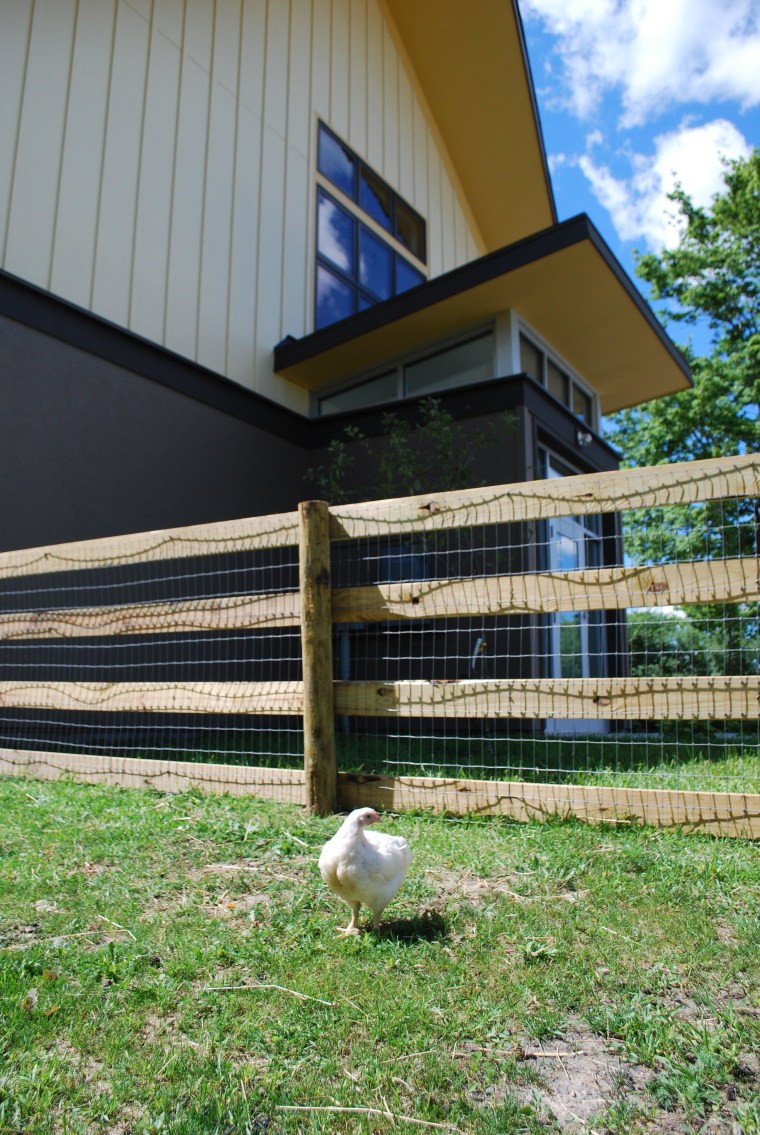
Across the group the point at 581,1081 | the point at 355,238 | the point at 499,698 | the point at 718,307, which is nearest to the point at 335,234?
the point at 355,238

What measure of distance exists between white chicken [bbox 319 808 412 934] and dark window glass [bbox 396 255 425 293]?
33.1 feet

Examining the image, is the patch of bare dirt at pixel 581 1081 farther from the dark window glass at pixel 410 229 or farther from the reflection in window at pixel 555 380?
the dark window glass at pixel 410 229

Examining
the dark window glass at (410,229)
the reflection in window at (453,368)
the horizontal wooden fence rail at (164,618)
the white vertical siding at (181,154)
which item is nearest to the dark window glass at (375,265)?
the dark window glass at (410,229)

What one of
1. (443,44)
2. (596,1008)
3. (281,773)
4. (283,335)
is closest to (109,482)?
(283,335)

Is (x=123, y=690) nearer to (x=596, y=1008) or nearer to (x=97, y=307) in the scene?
(x=596, y=1008)

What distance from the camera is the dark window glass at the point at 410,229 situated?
453 inches

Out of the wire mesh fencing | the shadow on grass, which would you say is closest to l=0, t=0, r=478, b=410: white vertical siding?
the wire mesh fencing

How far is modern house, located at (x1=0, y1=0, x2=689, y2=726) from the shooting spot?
20.8 feet

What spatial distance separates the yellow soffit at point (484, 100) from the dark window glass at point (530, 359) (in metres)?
5.67

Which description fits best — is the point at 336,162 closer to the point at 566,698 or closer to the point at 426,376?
the point at 426,376

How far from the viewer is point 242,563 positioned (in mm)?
7262

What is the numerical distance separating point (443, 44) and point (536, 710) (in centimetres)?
1217

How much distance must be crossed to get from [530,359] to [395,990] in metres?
7.79

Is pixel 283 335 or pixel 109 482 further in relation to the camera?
pixel 283 335
